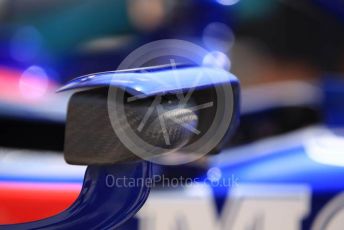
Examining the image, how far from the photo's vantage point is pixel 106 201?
3.89ft

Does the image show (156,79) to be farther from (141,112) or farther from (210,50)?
(210,50)

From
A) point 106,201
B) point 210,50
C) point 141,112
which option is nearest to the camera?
point 141,112

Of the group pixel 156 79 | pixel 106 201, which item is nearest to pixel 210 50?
pixel 156 79

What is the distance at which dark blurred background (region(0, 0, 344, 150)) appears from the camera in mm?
1412

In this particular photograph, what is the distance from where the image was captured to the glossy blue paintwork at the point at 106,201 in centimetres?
118

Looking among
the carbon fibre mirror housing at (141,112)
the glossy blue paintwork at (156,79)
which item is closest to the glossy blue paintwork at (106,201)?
the carbon fibre mirror housing at (141,112)

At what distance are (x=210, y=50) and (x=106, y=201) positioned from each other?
49cm

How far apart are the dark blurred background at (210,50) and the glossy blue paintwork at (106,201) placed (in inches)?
9.5

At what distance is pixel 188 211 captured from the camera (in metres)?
1.21

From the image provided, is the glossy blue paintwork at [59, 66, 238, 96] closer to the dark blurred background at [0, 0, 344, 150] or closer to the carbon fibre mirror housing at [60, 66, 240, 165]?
the carbon fibre mirror housing at [60, 66, 240, 165]

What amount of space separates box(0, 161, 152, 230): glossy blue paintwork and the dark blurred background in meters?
0.24

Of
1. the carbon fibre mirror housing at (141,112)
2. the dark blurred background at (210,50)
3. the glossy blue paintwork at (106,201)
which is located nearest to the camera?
the carbon fibre mirror housing at (141,112)

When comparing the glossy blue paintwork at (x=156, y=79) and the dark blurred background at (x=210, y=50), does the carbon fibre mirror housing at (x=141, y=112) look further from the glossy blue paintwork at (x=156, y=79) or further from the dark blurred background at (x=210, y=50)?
the dark blurred background at (x=210, y=50)

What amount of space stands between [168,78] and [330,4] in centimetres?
54
